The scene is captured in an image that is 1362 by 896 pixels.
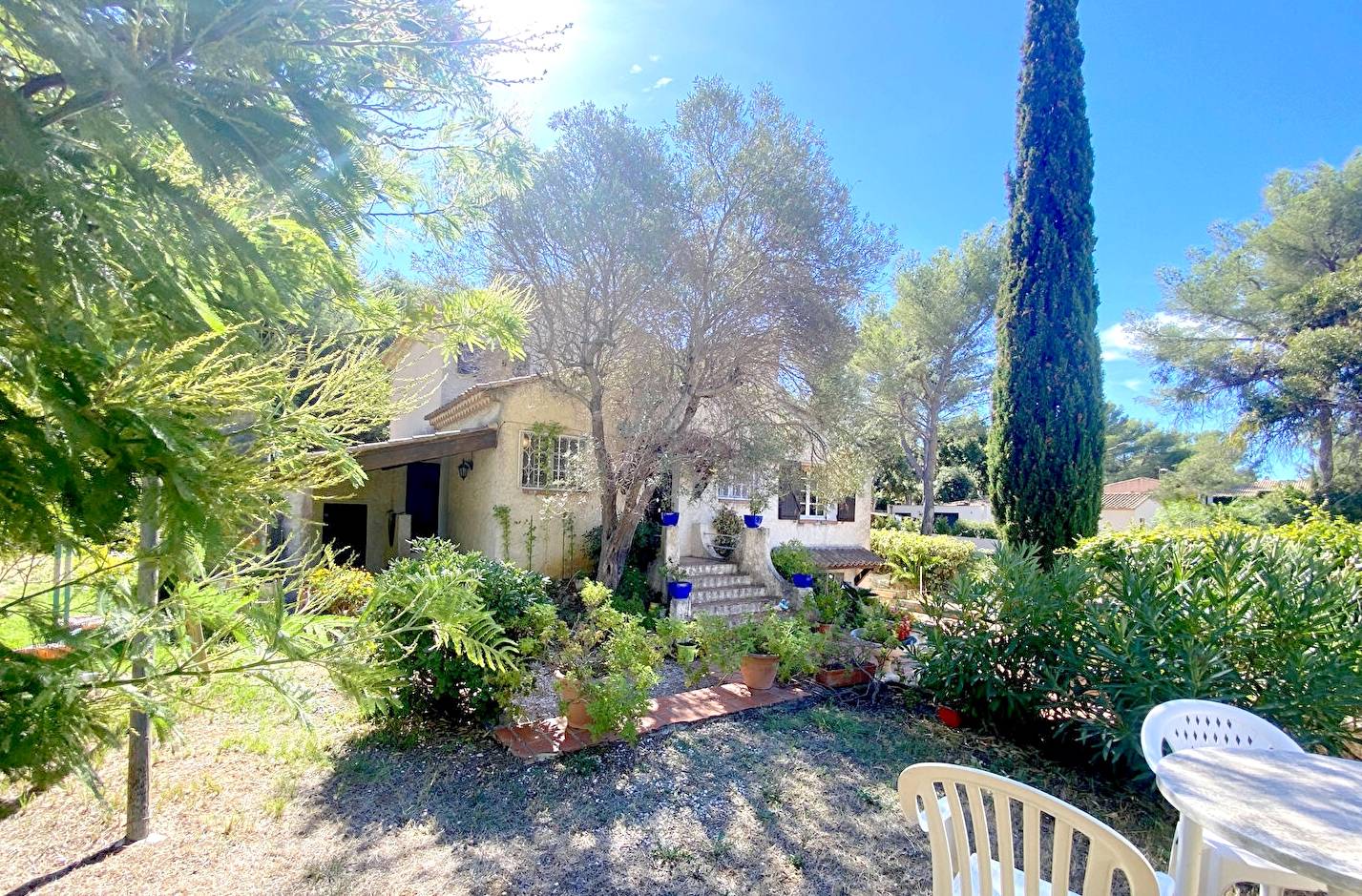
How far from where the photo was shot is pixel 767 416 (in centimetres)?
1129

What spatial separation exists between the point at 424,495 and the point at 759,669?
10.3 m

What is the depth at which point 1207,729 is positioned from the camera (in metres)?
3.64

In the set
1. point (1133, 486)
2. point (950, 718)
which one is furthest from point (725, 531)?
point (1133, 486)

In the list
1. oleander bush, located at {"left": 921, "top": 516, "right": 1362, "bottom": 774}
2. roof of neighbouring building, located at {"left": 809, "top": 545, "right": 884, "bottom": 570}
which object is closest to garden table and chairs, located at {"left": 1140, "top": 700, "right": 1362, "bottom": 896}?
oleander bush, located at {"left": 921, "top": 516, "right": 1362, "bottom": 774}

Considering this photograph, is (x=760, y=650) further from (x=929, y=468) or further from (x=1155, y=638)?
(x=929, y=468)

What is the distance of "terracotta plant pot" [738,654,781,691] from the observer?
7914 mm

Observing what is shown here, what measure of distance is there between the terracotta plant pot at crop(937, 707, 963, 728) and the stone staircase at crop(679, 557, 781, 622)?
197 inches

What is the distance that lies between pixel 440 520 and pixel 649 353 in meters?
7.38

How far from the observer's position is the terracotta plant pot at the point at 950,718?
691cm

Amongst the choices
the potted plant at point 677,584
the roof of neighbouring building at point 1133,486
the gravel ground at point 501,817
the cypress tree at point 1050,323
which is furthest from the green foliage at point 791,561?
the roof of neighbouring building at point 1133,486

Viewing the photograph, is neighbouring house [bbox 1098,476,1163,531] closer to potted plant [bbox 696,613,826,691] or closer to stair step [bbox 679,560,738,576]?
stair step [bbox 679,560,738,576]

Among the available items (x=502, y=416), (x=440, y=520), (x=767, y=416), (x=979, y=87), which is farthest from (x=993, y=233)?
(x=440, y=520)

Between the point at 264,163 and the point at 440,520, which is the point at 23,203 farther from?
the point at 440,520

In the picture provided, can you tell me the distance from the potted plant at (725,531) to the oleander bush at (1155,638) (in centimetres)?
736
